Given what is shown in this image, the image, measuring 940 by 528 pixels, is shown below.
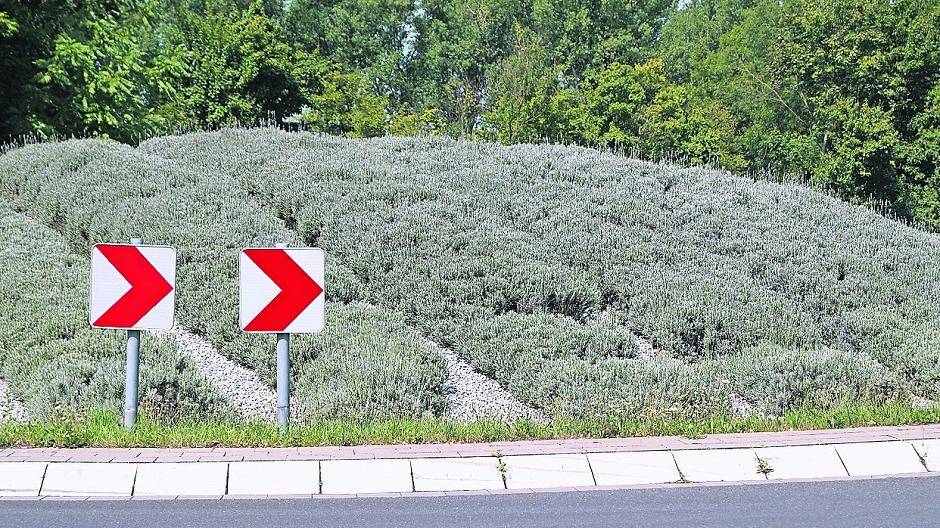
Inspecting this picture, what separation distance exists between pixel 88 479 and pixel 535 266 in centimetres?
672

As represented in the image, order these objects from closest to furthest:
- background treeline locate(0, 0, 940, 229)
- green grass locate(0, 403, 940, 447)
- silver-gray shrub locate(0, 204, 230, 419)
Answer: green grass locate(0, 403, 940, 447) < silver-gray shrub locate(0, 204, 230, 419) < background treeline locate(0, 0, 940, 229)

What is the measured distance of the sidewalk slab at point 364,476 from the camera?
6140 mm

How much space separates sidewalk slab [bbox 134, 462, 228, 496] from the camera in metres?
6.05

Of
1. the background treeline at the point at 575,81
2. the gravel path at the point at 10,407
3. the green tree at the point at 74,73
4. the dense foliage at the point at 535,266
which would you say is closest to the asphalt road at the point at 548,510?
the dense foliage at the point at 535,266

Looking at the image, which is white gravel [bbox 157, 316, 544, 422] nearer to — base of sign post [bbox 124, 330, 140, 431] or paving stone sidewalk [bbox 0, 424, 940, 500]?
base of sign post [bbox 124, 330, 140, 431]

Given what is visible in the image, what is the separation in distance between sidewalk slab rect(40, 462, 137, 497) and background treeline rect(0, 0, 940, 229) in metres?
18.0

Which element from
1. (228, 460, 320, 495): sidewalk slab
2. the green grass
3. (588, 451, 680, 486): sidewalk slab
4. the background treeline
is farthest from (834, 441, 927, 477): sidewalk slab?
the background treeline

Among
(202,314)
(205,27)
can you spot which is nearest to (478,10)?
(205,27)

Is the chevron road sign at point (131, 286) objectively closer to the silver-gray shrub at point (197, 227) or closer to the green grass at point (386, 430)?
the green grass at point (386, 430)

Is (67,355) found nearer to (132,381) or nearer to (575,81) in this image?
(132,381)

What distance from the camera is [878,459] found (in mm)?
6676

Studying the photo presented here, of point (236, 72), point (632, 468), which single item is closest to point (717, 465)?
point (632, 468)

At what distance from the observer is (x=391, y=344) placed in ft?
32.3

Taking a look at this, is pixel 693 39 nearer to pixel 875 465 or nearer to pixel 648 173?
pixel 648 173
